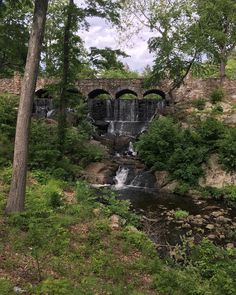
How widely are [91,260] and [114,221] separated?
266cm

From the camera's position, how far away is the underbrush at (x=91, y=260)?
6.14 meters

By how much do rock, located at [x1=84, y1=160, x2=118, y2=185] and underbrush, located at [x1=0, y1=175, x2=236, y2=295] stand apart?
703 centimetres

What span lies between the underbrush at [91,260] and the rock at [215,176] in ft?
24.5

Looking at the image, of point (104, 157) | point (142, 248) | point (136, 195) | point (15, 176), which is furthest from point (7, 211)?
point (104, 157)

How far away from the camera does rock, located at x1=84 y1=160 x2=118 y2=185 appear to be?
57.1 ft

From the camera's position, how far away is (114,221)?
32.4ft

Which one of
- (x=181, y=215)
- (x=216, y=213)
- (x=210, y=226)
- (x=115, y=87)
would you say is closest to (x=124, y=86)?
(x=115, y=87)

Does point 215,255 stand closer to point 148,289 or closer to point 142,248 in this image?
point 142,248

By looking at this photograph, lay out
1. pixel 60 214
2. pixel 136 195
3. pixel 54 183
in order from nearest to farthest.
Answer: pixel 60 214
pixel 54 183
pixel 136 195

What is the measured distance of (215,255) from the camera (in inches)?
313

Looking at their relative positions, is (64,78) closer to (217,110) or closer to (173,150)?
(173,150)

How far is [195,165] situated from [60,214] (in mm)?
9627

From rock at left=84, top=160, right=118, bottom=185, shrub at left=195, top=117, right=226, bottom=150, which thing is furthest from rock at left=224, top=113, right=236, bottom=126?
rock at left=84, top=160, right=118, bottom=185

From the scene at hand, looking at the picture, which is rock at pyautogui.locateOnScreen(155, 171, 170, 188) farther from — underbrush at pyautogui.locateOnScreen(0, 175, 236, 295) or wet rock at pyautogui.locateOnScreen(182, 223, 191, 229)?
underbrush at pyautogui.locateOnScreen(0, 175, 236, 295)
